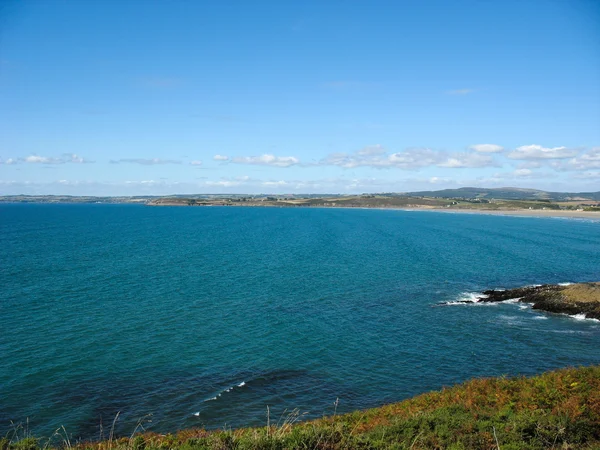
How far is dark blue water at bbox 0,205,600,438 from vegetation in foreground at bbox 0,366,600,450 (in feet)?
25.2

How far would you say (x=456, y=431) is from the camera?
13.3 metres

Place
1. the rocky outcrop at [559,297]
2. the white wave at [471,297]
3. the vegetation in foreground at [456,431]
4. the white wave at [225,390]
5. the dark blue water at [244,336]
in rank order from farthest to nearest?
1. the white wave at [471,297]
2. the rocky outcrop at [559,297]
3. the white wave at [225,390]
4. the dark blue water at [244,336]
5. the vegetation in foreground at [456,431]

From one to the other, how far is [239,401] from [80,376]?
10.3 m

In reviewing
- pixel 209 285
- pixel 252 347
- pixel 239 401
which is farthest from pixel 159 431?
pixel 209 285

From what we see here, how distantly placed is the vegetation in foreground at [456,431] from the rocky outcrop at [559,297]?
29.4 m

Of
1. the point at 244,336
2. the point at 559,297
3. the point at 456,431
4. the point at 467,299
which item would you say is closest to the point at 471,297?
the point at 467,299

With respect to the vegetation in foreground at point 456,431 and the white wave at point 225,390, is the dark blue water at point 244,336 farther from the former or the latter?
the vegetation in foreground at point 456,431

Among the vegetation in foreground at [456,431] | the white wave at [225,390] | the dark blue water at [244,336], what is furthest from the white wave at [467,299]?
the vegetation in foreground at [456,431]

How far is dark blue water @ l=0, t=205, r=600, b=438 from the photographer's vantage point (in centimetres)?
2367

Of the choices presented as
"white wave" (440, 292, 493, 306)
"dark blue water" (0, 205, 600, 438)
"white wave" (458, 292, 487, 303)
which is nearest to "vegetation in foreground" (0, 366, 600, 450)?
"dark blue water" (0, 205, 600, 438)

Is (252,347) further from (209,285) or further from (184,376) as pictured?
(209,285)

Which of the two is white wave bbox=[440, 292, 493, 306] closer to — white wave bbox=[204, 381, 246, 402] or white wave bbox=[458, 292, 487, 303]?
white wave bbox=[458, 292, 487, 303]

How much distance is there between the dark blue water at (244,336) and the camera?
2367cm

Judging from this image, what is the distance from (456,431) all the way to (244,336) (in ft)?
74.4
